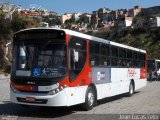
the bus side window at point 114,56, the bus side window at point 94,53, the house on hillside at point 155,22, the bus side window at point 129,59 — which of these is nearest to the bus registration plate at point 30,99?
the bus side window at point 94,53

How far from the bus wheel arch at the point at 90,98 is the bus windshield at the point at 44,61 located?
1759mm

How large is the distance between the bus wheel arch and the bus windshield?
1759mm

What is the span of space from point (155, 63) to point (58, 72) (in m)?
31.3

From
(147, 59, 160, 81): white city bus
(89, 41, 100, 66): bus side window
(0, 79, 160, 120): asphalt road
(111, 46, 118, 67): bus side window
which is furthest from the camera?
(147, 59, 160, 81): white city bus

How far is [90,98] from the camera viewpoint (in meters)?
14.4

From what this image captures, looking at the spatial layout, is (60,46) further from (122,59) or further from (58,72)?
(122,59)

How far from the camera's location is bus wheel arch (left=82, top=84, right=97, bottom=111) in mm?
13977

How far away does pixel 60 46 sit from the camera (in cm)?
Answer: 1290

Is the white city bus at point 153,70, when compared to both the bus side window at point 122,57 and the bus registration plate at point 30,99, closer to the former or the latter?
the bus side window at point 122,57

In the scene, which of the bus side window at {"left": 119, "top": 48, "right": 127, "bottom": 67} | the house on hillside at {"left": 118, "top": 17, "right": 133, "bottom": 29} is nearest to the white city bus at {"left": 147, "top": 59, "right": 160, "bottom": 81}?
the bus side window at {"left": 119, "top": 48, "right": 127, "bottom": 67}

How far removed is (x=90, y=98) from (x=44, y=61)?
2.56 meters

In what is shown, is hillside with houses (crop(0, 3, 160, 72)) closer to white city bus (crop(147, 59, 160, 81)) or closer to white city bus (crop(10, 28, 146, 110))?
white city bus (crop(147, 59, 160, 81))

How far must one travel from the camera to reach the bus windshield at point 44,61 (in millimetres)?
12703

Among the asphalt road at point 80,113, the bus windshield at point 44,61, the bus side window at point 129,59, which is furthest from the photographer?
the bus side window at point 129,59
